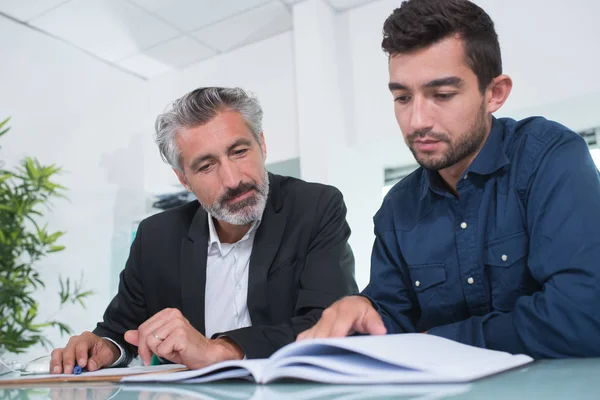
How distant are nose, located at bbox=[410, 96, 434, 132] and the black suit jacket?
51cm

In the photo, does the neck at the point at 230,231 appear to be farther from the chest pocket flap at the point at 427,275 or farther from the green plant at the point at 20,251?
the green plant at the point at 20,251

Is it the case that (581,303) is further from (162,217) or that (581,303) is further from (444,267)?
(162,217)

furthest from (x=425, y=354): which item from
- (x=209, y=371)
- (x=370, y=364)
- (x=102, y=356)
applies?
(x=102, y=356)

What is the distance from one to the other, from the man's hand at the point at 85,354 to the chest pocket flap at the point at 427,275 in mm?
828

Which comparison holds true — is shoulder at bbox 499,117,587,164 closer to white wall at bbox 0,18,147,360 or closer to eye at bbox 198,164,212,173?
eye at bbox 198,164,212,173

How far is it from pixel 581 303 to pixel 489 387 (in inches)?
17.4

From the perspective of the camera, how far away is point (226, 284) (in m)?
1.75

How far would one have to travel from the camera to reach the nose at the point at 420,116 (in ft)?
3.93

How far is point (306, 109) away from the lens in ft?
13.9

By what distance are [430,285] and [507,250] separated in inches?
7.1

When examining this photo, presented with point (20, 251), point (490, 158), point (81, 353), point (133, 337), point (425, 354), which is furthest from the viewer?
point (20, 251)

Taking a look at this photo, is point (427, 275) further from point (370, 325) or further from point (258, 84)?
point (258, 84)

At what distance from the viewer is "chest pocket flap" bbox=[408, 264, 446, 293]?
1.23 m

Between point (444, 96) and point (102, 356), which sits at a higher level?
point (444, 96)
